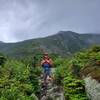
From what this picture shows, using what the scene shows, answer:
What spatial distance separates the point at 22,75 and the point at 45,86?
2.74 metres

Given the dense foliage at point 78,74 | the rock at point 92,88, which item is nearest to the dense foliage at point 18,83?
the dense foliage at point 78,74

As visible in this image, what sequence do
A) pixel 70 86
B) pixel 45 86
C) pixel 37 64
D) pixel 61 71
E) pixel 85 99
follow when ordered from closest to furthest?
pixel 85 99 < pixel 70 86 < pixel 45 86 < pixel 61 71 < pixel 37 64

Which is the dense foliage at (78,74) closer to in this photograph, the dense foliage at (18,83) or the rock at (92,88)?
the rock at (92,88)

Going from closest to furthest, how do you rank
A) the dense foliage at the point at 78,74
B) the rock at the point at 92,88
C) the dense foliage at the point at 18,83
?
1. the rock at the point at 92,88
2. the dense foliage at the point at 78,74
3. the dense foliage at the point at 18,83

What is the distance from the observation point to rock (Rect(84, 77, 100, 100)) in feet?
68.4

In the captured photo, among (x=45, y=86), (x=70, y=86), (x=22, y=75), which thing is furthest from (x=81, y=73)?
(x=22, y=75)

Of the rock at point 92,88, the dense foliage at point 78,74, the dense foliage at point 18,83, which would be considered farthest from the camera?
the dense foliage at point 18,83

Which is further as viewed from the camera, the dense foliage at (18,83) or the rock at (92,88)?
the dense foliage at (18,83)

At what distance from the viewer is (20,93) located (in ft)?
80.3

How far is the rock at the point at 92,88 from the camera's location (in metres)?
20.9

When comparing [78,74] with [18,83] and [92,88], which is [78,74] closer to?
[18,83]

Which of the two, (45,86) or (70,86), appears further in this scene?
(45,86)

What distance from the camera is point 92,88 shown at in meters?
21.5

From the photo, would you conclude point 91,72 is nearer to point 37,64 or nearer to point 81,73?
point 81,73
